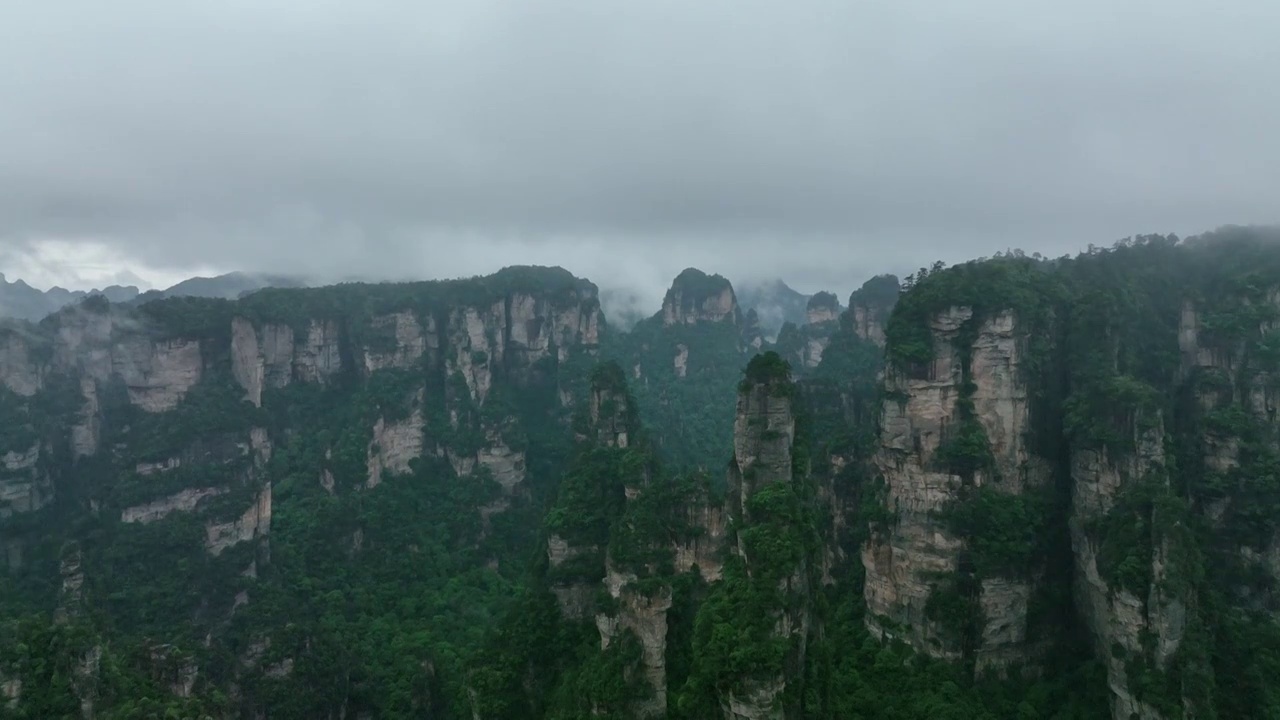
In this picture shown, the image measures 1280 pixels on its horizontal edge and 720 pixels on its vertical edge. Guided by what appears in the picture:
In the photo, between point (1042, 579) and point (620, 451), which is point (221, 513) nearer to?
point (620, 451)

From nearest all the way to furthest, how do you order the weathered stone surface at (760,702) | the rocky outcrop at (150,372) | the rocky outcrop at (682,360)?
the weathered stone surface at (760,702) → the rocky outcrop at (150,372) → the rocky outcrop at (682,360)

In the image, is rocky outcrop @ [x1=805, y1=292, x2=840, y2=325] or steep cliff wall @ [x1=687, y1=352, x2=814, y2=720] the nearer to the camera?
steep cliff wall @ [x1=687, y1=352, x2=814, y2=720]

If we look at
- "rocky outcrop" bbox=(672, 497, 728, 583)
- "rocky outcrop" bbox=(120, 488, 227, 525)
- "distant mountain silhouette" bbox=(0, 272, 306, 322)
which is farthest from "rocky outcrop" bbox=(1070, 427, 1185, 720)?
"distant mountain silhouette" bbox=(0, 272, 306, 322)

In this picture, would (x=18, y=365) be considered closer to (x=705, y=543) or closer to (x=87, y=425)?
(x=87, y=425)

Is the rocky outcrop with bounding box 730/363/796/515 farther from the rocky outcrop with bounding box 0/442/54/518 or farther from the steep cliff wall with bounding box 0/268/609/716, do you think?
the rocky outcrop with bounding box 0/442/54/518

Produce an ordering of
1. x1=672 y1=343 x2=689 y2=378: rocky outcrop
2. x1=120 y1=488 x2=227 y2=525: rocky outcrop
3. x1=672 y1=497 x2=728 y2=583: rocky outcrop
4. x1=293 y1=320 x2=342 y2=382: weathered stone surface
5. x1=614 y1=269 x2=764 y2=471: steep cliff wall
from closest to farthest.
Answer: x1=672 y1=497 x2=728 y2=583: rocky outcrop, x1=120 y1=488 x2=227 y2=525: rocky outcrop, x1=293 y1=320 x2=342 y2=382: weathered stone surface, x1=614 y1=269 x2=764 y2=471: steep cliff wall, x1=672 y1=343 x2=689 y2=378: rocky outcrop

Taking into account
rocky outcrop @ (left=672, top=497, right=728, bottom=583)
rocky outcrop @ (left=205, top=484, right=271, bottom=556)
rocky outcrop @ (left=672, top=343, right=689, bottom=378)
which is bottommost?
rocky outcrop @ (left=205, top=484, right=271, bottom=556)

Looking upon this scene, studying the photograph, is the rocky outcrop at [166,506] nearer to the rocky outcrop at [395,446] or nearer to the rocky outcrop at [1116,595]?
the rocky outcrop at [395,446]

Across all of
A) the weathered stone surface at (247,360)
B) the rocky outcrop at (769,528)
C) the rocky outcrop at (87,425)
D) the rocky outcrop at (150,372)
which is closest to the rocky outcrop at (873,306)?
the rocky outcrop at (769,528)
